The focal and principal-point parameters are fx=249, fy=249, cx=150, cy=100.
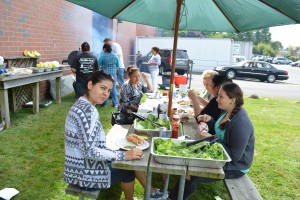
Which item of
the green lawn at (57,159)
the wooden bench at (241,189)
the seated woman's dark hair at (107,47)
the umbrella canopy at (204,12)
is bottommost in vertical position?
the green lawn at (57,159)

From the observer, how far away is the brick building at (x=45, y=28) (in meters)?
5.75

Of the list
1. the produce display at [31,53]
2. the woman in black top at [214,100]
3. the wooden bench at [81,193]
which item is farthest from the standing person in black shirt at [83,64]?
the wooden bench at [81,193]

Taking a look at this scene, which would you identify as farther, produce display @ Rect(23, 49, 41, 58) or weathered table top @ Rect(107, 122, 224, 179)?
produce display @ Rect(23, 49, 41, 58)

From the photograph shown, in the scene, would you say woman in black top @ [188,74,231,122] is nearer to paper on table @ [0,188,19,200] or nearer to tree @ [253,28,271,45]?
paper on table @ [0,188,19,200]

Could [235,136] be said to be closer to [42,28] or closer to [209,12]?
[209,12]

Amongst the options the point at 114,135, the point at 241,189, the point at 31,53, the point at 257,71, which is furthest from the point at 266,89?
the point at 114,135

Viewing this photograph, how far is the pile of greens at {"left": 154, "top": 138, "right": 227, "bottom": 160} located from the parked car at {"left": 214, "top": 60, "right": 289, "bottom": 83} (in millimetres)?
15403

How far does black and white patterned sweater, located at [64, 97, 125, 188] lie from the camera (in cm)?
199

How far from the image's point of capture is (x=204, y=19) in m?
4.37

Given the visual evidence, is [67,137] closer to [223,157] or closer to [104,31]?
[223,157]

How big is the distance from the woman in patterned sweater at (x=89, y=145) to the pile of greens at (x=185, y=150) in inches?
7.1

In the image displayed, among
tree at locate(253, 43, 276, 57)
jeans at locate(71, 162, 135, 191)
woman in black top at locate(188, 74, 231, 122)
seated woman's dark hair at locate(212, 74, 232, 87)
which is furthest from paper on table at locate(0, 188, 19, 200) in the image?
tree at locate(253, 43, 276, 57)

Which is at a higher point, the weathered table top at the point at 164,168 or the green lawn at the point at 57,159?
the weathered table top at the point at 164,168

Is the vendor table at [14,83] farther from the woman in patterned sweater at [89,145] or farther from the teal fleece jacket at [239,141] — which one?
the teal fleece jacket at [239,141]
